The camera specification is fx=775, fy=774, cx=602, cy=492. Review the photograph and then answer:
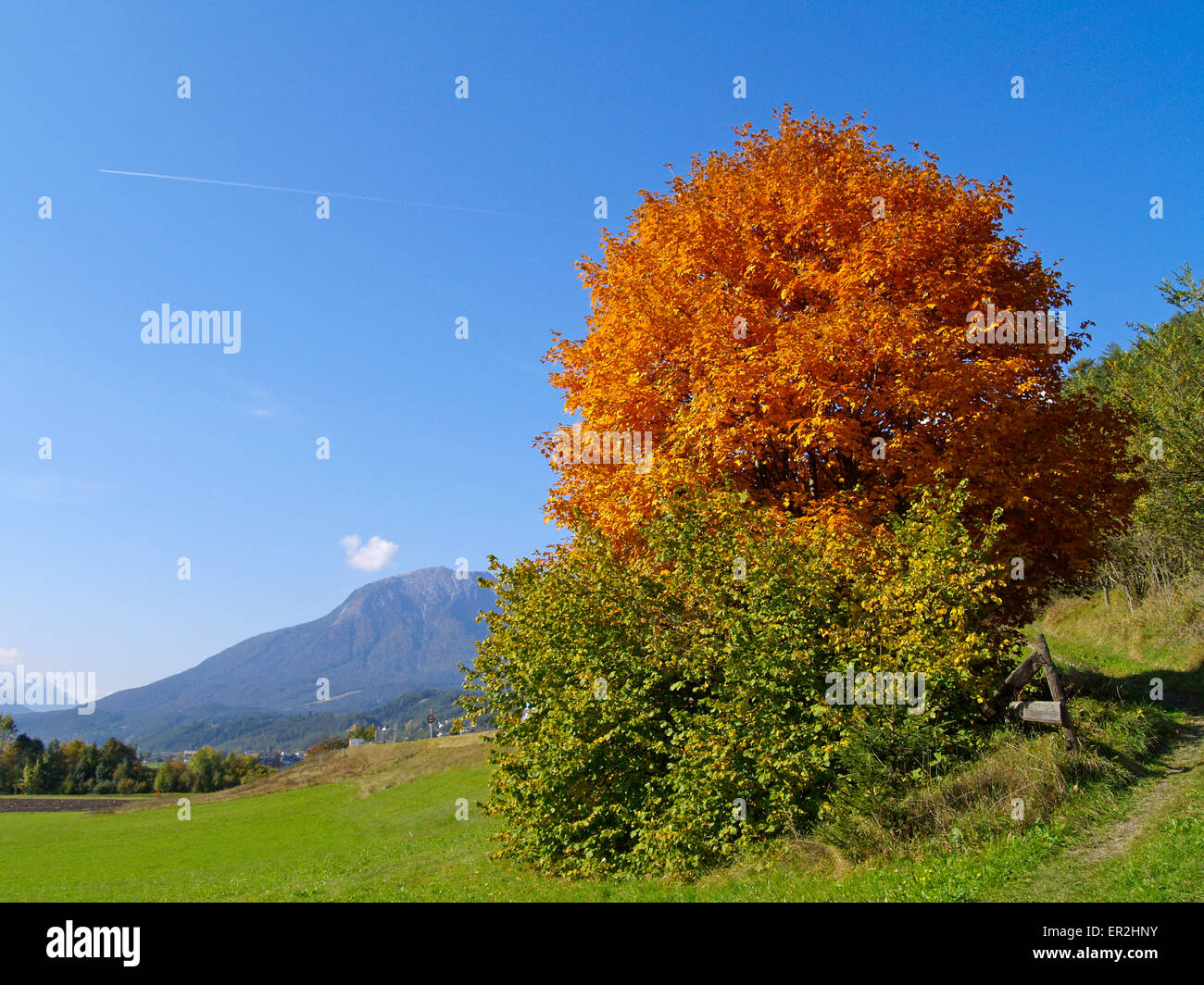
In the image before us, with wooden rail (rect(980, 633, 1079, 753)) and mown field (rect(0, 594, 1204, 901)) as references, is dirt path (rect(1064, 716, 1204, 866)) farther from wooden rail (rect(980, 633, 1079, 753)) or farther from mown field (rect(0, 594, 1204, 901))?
wooden rail (rect(980, 633, 1079, 753))

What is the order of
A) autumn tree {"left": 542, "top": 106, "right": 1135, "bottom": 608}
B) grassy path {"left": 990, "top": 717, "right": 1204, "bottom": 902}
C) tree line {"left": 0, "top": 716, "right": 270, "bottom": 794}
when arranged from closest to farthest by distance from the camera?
grassy path {"left": 990, "top": 717, "right": 1204, "bottom": 902} → autumn tree {"left": 542, "top": 106, "right": 1135, "bottom": 608} → tree line {"left": 0, "top": 716, "right": 270, "bottom": 794}

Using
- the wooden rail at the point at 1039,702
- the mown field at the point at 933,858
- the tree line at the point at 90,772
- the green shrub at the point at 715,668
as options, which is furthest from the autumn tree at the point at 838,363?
the tree line at the point at 90,772

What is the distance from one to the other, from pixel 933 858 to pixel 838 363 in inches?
348

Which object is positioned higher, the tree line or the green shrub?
the green shrub

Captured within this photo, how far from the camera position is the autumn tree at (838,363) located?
15211 mm

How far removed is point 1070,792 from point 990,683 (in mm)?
1787

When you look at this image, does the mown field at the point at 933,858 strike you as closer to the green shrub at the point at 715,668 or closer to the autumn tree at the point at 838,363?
the green shrub at the point at 715,668

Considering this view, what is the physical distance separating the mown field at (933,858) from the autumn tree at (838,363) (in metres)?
4.84

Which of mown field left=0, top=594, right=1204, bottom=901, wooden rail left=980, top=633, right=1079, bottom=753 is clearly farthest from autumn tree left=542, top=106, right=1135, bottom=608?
mown field left=0, top=594, right=1204, bottom=901

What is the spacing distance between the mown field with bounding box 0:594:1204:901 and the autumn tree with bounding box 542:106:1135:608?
4.84m

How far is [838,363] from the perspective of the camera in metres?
15.1

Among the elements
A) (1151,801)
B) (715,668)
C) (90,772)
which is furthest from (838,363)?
(90,772)

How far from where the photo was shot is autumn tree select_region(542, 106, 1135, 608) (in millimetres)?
15211
